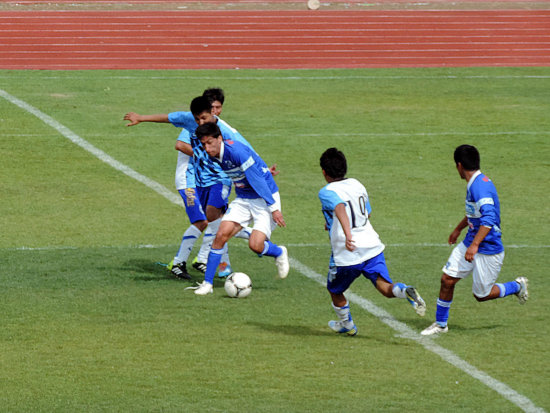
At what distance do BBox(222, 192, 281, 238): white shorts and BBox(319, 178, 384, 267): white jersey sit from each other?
172cm

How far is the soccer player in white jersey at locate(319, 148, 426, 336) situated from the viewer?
9.03 metres

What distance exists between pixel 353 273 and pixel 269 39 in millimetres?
24142

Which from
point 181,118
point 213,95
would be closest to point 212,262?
point 181,118

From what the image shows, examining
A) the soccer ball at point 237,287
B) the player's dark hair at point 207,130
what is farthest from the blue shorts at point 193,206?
the player's dark hair at point 207,130

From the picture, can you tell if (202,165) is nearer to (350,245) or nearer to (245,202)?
(245,202)

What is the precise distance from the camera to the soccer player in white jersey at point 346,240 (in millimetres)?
9031

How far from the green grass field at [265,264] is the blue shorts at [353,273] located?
0.49 meters

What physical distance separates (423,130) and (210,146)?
39.2 feet

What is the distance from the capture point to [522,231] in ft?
46.0

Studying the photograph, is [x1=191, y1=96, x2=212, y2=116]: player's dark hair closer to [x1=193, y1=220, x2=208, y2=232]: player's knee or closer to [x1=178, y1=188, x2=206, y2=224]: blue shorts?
[x1=178, y1=188, x2=206, y2=224]: blue shorts

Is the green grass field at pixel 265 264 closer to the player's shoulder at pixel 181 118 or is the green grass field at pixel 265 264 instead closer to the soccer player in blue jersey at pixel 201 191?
the soccer player in blue jersey at pixel 201 191

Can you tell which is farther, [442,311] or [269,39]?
[269,39]

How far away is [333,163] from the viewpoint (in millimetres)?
Result: 9109

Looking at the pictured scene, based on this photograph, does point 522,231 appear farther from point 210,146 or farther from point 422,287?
point 210,146
